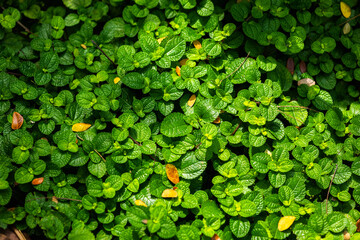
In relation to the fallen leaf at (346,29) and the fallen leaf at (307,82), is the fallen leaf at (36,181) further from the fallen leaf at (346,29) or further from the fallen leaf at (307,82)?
the fallen leaf at (346,29)

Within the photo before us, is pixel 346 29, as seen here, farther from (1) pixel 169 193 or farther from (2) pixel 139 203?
(2) pixel 139 203

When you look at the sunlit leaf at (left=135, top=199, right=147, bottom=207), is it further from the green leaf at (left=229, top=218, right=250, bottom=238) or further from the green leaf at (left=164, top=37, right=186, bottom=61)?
the green leaf at (left=164, top=37, right=186, bottom=61)

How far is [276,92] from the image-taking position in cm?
289

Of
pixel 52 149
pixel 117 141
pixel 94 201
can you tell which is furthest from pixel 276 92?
pixel 52 149

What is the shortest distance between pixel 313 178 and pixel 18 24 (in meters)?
3.22

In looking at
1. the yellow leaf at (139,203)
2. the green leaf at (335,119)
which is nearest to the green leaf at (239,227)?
the yellow leaf at (139,203)

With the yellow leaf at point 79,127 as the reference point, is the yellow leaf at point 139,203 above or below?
below

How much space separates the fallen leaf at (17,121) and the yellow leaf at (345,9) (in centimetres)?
324

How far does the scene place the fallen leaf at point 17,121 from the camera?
2709 millimetres

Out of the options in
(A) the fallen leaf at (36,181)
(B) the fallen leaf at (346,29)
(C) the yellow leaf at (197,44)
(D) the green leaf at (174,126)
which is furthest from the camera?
(B) the fallen leaf at (346,29)

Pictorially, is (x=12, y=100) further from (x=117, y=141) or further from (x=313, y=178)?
(x=313, y=178)

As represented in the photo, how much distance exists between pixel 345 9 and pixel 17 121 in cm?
332

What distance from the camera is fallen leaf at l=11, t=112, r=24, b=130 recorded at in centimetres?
271

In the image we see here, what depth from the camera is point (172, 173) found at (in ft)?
8.71
